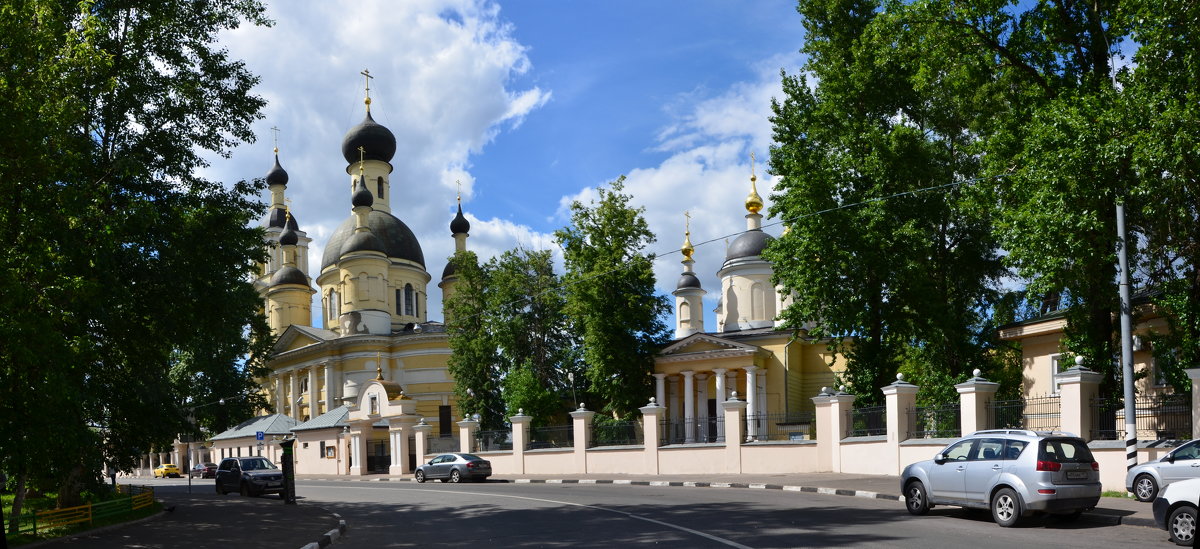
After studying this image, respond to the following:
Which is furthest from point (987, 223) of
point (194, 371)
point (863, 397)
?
point (194, 371)

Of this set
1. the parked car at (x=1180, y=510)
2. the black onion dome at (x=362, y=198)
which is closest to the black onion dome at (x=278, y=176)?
the black onion dome at (x=362, y=198)

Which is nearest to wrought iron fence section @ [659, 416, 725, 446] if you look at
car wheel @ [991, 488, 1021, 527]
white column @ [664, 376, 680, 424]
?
car wheel @ [991, 488, 1021, 527]

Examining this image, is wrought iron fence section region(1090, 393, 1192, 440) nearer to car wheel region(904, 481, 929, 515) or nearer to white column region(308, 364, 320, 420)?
car wheel region(904, 481, 929, 515)

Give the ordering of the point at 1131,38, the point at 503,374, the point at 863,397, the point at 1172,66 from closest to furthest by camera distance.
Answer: the point at 1172,66
the point at 1131,38
the point at 863,397
the point at 503,374

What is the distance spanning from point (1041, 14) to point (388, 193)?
57.4m

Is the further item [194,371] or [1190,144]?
[194,371]

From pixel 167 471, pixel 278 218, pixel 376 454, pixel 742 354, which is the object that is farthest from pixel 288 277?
pixel 742 354

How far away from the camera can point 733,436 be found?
98.5 feet

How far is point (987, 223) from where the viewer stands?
31.3 m

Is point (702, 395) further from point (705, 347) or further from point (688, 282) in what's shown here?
point (688, 282)

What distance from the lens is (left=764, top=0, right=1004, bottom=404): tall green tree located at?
29.3 meters

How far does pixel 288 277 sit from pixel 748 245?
3845 cm

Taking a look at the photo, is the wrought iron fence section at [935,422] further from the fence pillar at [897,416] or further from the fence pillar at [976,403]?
the fence pillar at [976,403]

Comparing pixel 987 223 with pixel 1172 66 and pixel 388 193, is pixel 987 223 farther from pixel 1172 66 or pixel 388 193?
pixel 388 193
